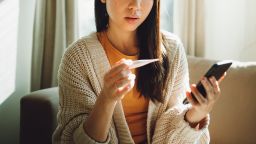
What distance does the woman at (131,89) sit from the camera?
3.69 feet

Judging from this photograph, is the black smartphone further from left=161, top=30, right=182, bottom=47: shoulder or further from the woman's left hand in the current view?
left=161, top=30, right=182, bottom=47: shoulder

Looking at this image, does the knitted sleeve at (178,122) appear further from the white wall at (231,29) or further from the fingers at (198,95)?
the white wall at (231,29)

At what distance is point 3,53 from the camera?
1685 millimetres

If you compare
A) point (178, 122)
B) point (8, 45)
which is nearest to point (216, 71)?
point (178, 122)

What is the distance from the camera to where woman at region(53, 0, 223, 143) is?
1.12 m

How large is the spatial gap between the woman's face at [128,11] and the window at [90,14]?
820mm

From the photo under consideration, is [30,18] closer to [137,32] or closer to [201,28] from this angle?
[137,32]

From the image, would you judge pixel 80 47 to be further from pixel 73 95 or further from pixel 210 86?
pixel 210 86

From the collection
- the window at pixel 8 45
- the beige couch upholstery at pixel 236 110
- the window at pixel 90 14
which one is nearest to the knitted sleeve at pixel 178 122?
the beige couch upholstery at pixel 236 110

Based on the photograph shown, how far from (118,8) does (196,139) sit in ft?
1.67

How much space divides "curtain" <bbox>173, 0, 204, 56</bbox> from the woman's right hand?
987 mm

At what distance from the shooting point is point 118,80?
0.95 meters

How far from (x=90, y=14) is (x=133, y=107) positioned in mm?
922

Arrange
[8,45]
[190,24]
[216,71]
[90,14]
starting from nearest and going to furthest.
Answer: [216,71], [8,45], [190,24], [90,14]
